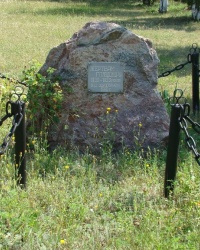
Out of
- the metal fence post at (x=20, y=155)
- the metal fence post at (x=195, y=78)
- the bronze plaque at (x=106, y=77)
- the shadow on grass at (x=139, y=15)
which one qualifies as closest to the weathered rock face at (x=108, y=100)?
the bronze plaque at (x=106, y=77)

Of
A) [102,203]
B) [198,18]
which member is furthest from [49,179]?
[198,18]

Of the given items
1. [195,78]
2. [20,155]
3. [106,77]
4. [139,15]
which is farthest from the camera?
[139,15]

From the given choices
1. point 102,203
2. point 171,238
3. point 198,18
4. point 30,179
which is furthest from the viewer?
point 198,18

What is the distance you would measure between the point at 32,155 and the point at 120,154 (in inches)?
37.0

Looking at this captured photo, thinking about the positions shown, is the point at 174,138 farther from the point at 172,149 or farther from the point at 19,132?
the point at 19,132

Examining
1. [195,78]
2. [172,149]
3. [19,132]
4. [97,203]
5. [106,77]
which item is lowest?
[97,203]

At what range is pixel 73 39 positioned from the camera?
258 inches

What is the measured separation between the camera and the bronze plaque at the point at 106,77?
637 centimetres

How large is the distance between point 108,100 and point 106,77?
26 cm

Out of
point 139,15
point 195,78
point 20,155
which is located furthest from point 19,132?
point 139,15

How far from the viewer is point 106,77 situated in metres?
6.37

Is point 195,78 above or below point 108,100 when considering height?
below

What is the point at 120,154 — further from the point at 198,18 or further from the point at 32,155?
the point at 198,18

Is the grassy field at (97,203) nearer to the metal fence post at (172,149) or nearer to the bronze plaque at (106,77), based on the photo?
the metal fence post at (172,149)
